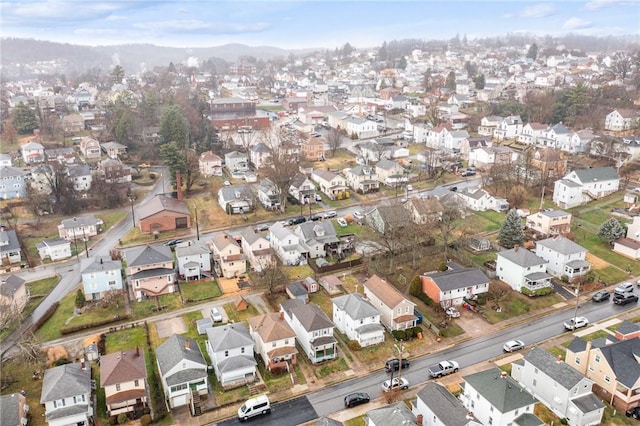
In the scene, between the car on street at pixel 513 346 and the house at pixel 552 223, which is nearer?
the car on street at pixel 513 346

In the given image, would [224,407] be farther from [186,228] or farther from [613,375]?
[186,228]

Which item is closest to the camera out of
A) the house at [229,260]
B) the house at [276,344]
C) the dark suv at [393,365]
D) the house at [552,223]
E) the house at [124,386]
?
the house at [124,386]

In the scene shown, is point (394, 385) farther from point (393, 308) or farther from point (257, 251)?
point (257, 251)

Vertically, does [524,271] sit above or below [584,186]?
below

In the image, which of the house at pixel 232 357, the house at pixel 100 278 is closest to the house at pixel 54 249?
the house at pixel 100 278

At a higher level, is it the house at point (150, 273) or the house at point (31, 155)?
the house at point (31, 155)

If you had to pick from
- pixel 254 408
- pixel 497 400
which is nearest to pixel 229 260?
pixel 254 408

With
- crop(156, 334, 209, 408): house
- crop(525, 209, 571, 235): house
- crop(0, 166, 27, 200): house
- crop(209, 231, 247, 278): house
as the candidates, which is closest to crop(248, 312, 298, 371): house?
crop(156, 334, 209, 408): house

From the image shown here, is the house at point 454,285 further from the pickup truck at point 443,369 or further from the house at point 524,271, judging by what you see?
the pickup truck at point 443,369
